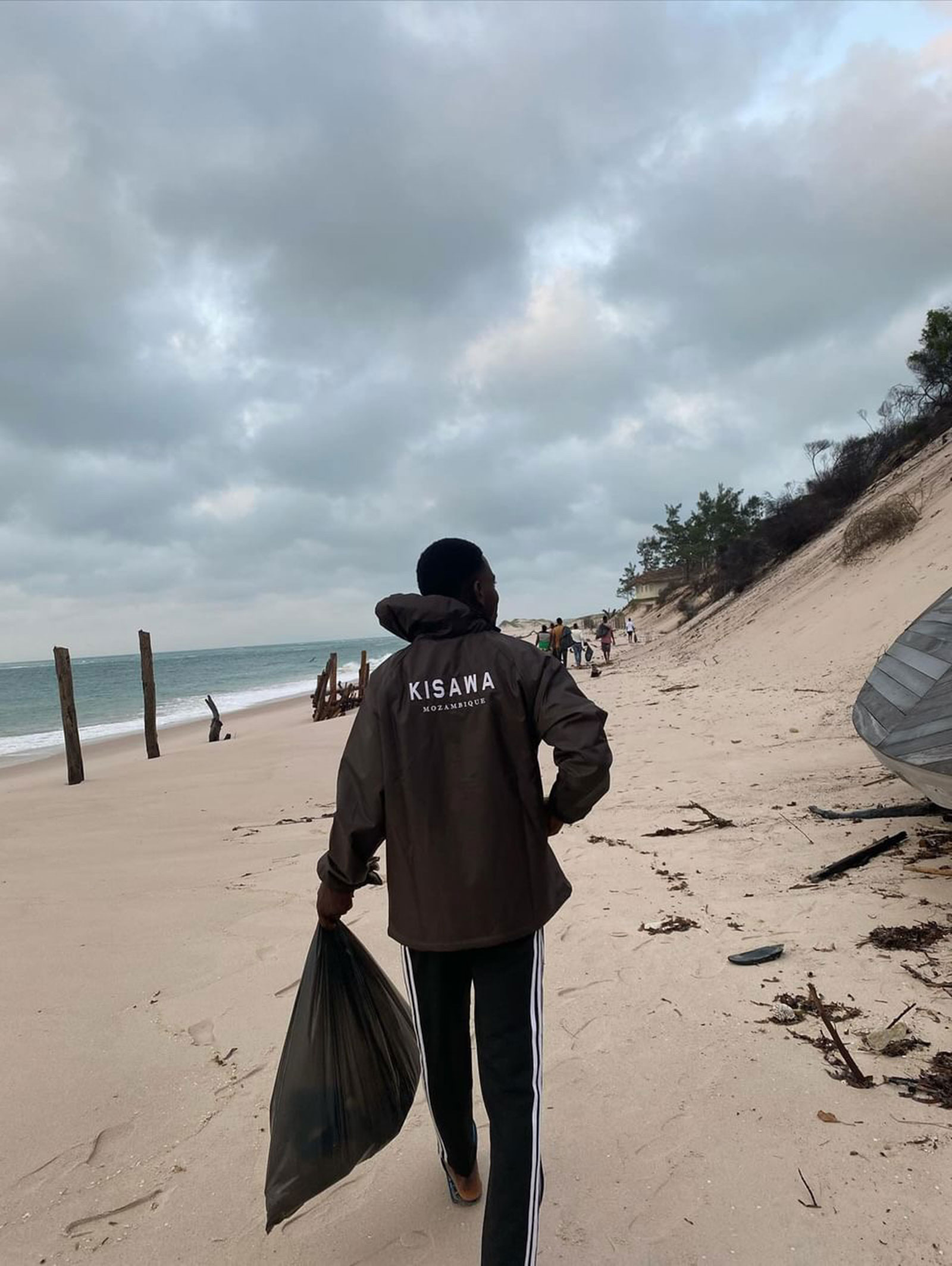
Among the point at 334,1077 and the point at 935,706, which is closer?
the point at 334,1077

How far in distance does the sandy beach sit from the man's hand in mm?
937

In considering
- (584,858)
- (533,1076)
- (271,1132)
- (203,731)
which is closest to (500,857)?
(533,1076)

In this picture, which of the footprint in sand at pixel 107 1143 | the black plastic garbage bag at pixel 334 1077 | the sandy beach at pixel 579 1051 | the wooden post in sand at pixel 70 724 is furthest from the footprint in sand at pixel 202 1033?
the wooden post in sand at pixel 70 724

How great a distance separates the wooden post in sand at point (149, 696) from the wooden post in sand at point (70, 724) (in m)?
2.13

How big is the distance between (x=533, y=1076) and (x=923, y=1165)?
120 centimetres

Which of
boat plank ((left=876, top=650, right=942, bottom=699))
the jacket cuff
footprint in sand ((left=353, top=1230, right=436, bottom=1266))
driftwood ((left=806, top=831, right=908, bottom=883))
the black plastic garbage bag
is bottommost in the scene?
footprint in sand ((left=353, top=1230, right=436, bottom=1266))

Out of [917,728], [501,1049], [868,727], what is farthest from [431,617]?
[868,727]

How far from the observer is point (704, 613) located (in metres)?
26.5

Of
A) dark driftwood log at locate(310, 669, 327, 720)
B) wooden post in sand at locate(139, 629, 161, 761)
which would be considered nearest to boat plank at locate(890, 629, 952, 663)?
wooden post in sand at locate(139, 629, 161, 761)

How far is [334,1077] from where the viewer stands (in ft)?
6.71

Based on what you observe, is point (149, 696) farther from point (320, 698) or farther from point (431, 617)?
point (431, 617)

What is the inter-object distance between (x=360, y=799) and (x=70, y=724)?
12.0 meters

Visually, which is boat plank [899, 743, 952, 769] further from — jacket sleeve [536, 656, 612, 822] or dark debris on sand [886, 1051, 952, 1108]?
jacket sleeve [536, 656, 612, 822]

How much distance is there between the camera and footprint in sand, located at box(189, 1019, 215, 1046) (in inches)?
121
